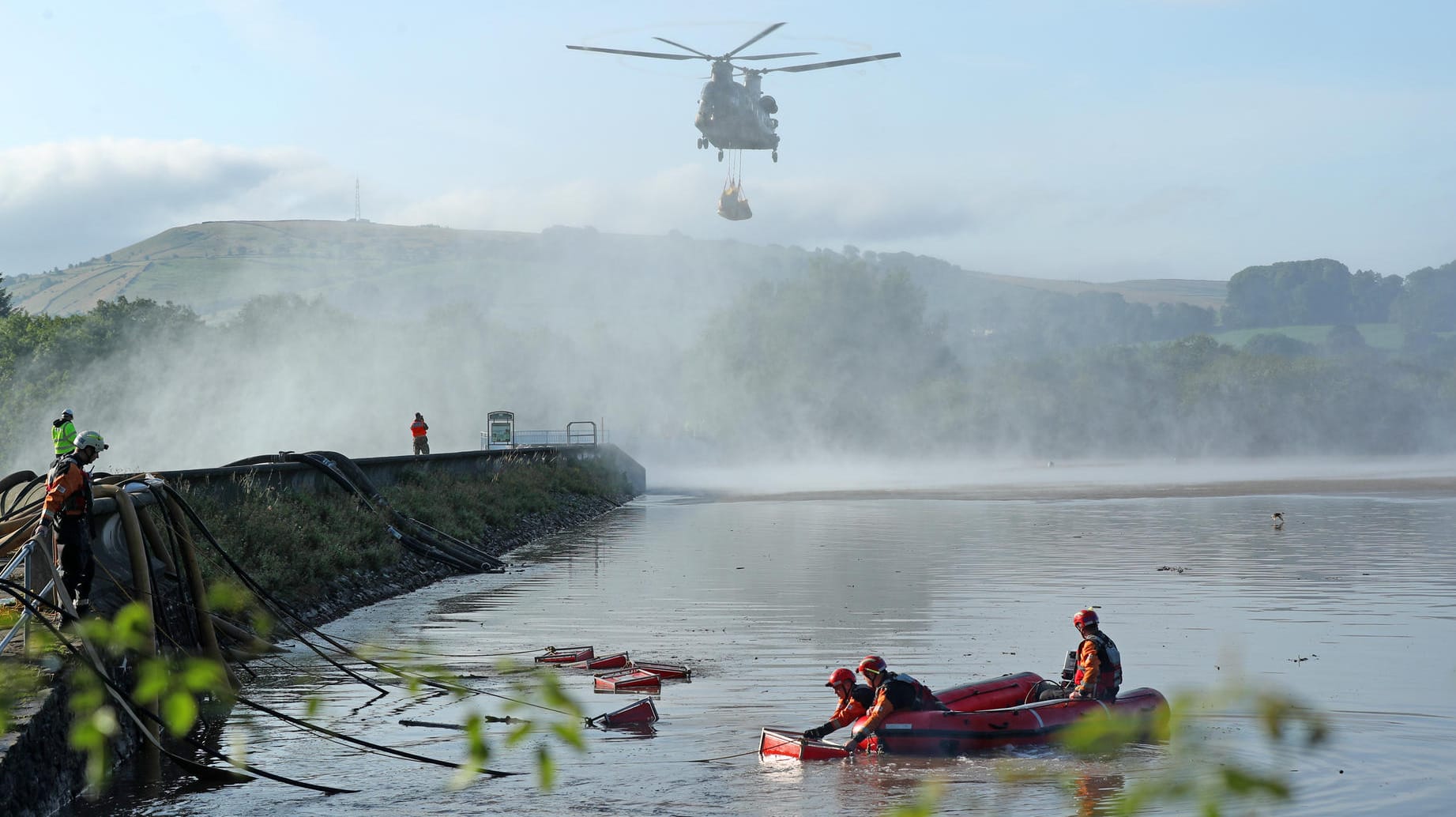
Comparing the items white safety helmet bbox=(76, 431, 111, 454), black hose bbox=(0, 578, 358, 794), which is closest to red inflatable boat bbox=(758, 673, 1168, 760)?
black hose bbox=(0, 578, 358, 794)

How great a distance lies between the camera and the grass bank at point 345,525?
2281 cm

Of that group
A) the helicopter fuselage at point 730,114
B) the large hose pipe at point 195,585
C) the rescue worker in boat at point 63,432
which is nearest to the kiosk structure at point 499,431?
the helicopter fuselage at point 730,114

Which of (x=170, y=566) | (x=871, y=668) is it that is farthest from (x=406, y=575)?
(x=871, y=668)

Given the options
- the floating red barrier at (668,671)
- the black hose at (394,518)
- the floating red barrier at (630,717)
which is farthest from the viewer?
the black hose at (394,518)

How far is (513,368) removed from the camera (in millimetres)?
140000

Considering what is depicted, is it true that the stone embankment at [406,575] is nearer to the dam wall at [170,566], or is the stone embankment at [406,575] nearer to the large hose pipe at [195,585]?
the dam wall at [170,566]

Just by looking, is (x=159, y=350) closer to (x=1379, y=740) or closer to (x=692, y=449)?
(x=692, y=449)

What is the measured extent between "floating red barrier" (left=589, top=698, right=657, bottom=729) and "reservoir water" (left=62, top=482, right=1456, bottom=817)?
0.25 meters

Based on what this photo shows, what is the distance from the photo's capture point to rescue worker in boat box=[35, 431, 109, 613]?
1311 cm

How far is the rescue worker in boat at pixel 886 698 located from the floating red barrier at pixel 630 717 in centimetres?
214

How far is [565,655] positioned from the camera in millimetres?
19047

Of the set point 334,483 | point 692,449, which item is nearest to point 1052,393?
point 692,449

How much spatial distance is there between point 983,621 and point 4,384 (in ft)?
336

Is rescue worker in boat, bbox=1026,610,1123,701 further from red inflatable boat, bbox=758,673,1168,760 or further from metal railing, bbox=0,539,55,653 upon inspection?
metal railing, bbox=0,539,55,653
